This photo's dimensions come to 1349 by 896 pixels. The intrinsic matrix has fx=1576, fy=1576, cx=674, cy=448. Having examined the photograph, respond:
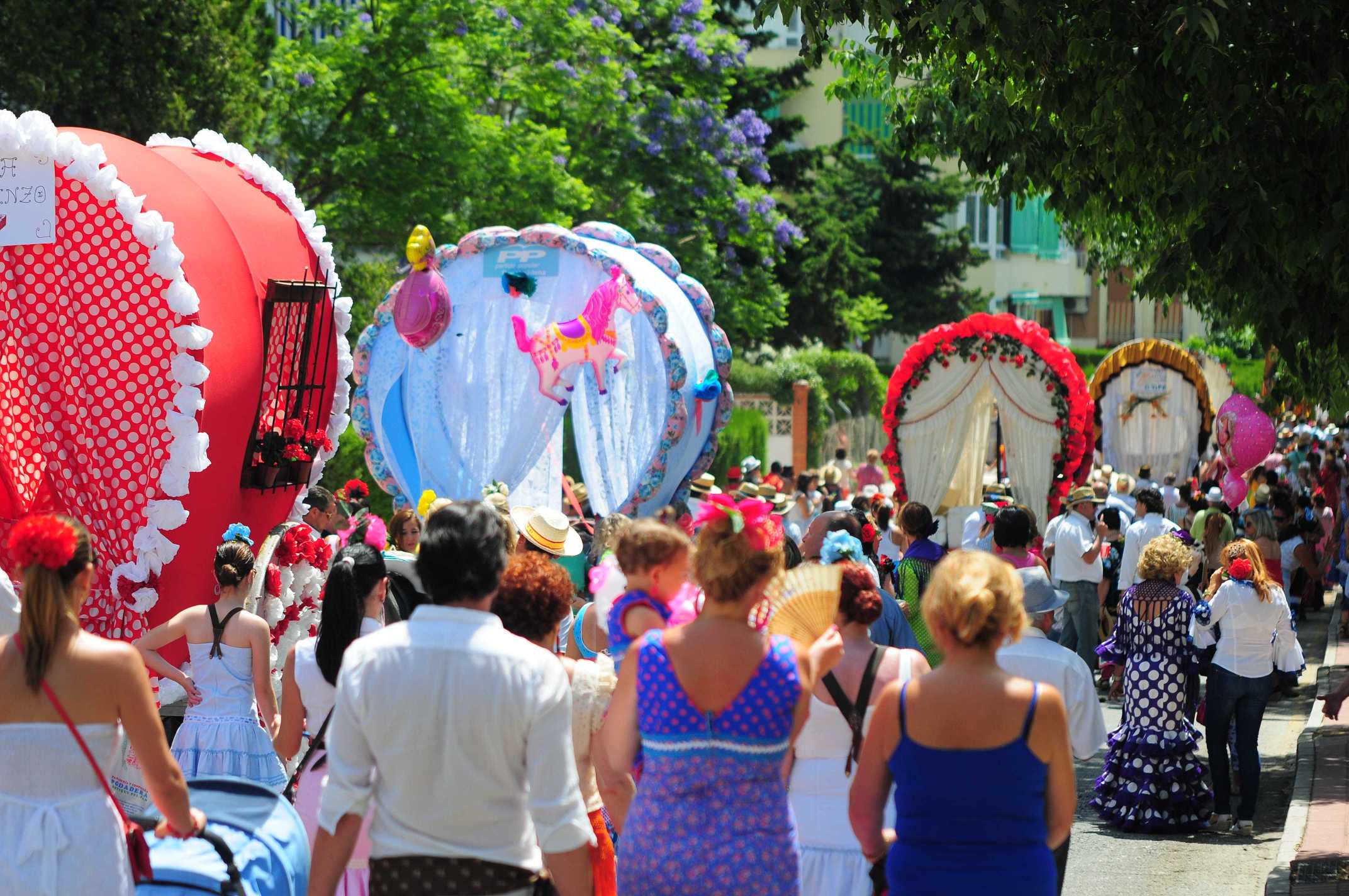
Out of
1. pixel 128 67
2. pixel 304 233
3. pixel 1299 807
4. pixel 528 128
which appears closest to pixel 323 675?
pixel 304 233

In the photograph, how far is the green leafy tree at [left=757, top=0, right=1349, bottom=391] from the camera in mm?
6879

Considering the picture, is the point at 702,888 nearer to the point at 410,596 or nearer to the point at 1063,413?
the point at 410,596

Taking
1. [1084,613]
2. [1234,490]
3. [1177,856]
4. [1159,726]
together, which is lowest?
[1177,856]

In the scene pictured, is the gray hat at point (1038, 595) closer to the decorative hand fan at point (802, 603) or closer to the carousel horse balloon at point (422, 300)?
the decorative hand fan at point (802, 603)

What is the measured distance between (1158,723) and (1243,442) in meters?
9.67

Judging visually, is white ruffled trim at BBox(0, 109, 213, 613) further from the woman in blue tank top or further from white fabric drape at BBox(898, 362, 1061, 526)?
white fabric drape at BBox(898, 362, 1061, 526)

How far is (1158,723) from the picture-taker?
8.85 metres

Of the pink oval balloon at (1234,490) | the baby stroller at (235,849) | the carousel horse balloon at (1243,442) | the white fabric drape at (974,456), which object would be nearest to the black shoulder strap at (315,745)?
the baby stroller at (235,849)

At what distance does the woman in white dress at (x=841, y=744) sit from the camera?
4.78 meters

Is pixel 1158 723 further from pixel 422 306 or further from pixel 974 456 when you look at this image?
pixel 974 456

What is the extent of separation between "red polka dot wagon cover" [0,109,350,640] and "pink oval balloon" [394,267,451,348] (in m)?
5.35

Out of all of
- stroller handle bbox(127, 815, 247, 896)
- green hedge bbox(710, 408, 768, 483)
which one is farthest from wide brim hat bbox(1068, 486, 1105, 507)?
green hedge bbox(710, 408, 768, 483)

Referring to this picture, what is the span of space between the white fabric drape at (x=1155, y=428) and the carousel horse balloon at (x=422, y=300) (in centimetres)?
1311

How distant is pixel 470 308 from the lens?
49.3 feet
